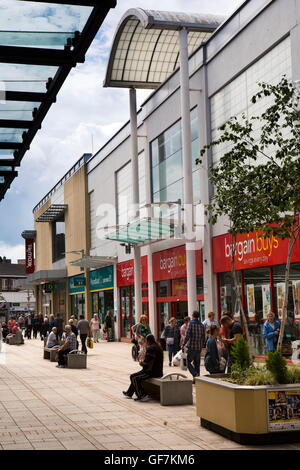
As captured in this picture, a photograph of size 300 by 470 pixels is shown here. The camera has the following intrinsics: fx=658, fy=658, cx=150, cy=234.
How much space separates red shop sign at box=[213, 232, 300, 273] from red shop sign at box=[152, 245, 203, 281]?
163cm

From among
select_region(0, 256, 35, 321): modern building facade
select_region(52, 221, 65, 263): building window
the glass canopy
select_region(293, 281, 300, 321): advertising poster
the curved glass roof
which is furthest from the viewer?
select_region(0, 256, 35, 321): modern building facade

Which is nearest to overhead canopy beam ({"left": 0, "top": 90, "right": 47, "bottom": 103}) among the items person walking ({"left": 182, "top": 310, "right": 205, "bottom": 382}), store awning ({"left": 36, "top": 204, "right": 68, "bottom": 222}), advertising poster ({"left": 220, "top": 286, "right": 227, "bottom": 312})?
person walking ({"left": 182, "top": 310, "right": 205, "bottom": 382})

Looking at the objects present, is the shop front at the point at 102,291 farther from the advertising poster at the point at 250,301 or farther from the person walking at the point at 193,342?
the person walking at the point at 193,342

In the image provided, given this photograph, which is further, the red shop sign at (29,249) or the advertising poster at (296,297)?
the red shop sign at (29,249)

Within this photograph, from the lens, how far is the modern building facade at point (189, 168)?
64.4ft

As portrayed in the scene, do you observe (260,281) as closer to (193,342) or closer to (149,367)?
(193,342)

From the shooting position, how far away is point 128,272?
35.7 meters

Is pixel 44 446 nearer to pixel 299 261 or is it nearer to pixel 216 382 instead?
pixel 216 382

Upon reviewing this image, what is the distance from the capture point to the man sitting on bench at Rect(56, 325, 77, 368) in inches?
836

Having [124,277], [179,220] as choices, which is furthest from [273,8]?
[124,277]

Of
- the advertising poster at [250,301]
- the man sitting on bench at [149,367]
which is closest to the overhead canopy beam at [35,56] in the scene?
the man sitting on bench at [149,367]

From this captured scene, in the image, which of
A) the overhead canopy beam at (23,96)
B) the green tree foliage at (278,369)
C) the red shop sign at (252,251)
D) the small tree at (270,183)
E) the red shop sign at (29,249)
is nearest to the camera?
the overhead canopy beam at (23,96)

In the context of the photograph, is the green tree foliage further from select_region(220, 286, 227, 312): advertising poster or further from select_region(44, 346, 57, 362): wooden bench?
select_region(44, 346, 57, 362): wooden bench

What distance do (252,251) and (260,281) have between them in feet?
3.19
